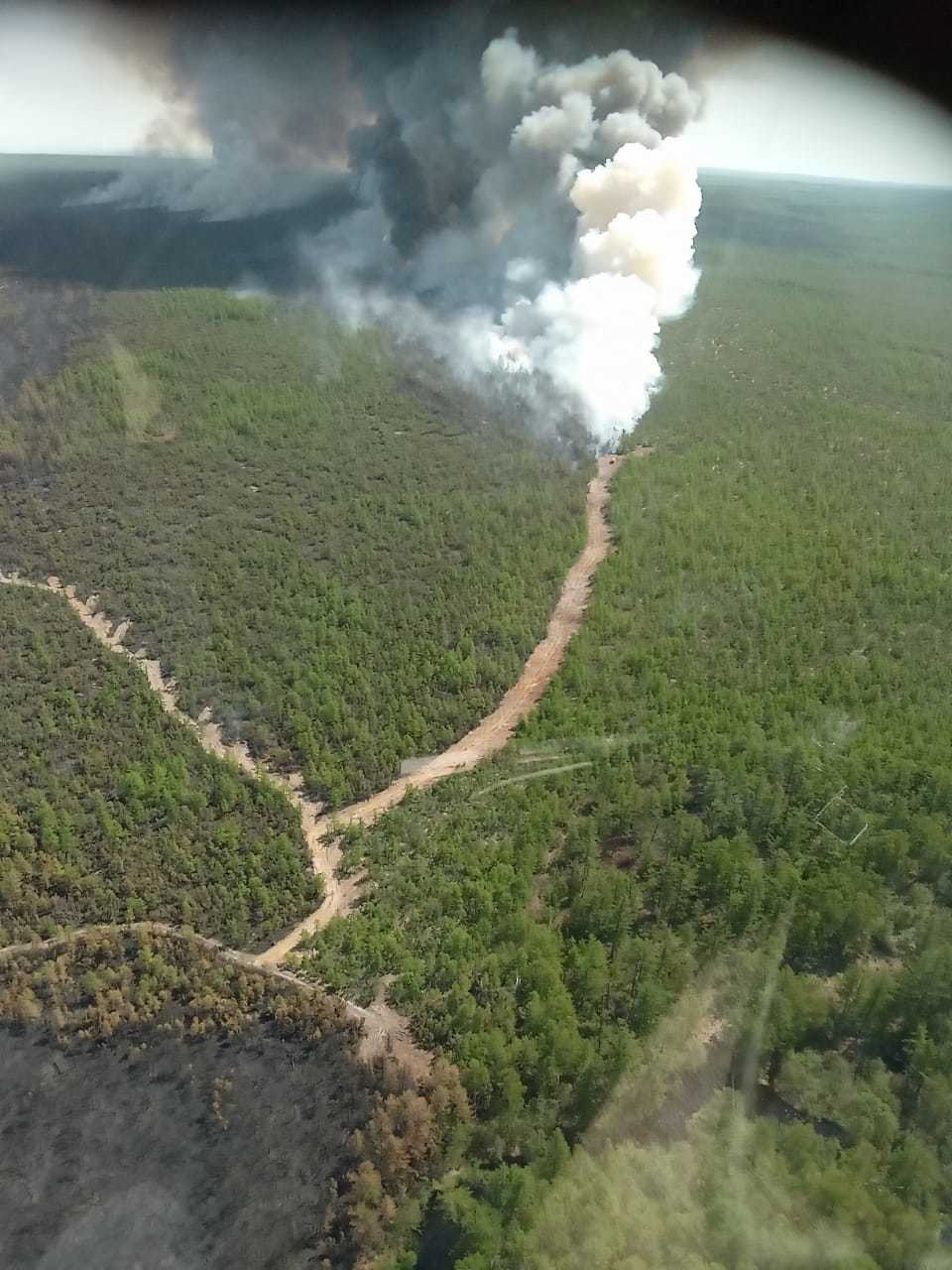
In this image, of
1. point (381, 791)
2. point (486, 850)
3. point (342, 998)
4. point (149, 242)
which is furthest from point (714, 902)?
point (149, 242)

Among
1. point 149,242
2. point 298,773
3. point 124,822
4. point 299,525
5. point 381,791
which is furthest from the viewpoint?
point 149,242

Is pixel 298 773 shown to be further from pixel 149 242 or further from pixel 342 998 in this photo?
pixel 149 242

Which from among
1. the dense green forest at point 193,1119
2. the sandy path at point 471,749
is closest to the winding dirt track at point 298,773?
the sandy path at point 471,749

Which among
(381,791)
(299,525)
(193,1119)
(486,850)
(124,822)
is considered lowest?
(193,1119)

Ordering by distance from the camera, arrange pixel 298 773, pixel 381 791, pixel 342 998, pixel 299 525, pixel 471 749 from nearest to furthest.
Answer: pixel 342 998 → pixel 381 791 → pixel 298 773 → pixel 471 749 → pixel 299 525

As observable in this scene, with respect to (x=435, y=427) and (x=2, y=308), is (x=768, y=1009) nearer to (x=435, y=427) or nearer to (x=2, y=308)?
(x=435, y=427)

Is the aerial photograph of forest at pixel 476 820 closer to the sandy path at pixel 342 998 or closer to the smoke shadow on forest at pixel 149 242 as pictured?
the sandy path at pixel 342 998

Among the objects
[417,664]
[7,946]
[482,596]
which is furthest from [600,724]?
[7,946]
